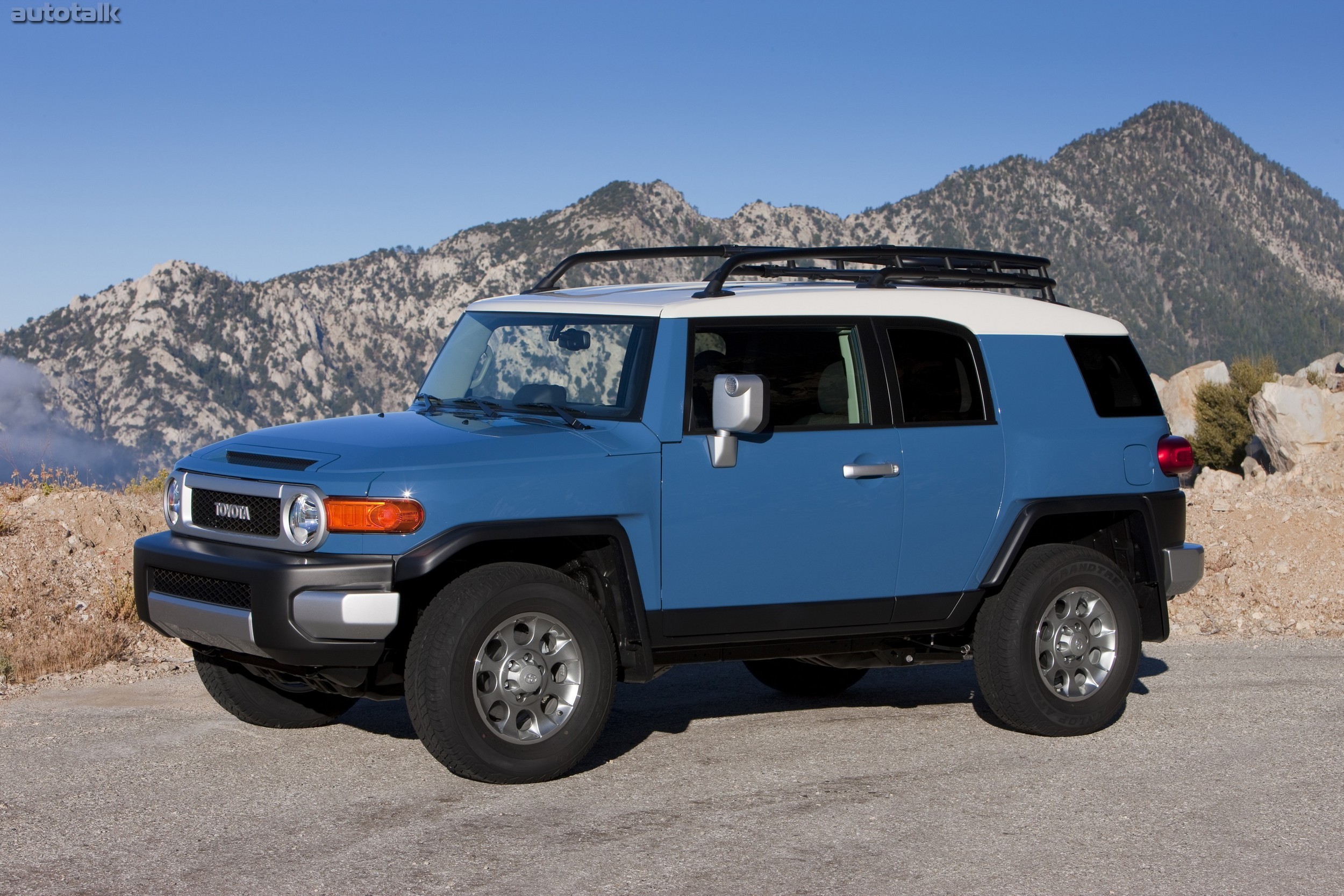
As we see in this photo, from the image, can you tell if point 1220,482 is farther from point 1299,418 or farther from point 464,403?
point 464,403

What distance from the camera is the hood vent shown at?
5.91 m

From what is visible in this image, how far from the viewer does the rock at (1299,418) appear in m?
36.5

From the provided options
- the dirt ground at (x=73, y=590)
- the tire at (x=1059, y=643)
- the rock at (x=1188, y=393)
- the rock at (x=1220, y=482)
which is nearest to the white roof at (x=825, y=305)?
the tire at (x=1059, y=643)

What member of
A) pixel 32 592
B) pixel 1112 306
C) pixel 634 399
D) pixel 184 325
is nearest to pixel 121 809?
pixel 634 399

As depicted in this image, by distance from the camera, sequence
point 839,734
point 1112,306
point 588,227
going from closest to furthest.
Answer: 1. point 839,734
2. point 1112,306
3. point 588,227

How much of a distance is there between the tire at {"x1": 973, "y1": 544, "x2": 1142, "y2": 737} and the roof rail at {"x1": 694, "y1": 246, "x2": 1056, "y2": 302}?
4.95ft

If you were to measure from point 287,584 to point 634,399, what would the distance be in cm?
173

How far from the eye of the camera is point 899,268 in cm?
749

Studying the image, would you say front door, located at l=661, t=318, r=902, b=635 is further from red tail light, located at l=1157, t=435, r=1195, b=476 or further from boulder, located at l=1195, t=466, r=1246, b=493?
boulder, located at l=1195, t=466, r=1246, b=493

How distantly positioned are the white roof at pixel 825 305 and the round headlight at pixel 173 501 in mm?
1844

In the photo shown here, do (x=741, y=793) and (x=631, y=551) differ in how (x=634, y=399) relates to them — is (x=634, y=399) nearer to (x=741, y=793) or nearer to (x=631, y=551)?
(x=631, y=551)

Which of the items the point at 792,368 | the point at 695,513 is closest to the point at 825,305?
the point at 792,368

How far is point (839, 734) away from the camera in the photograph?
720 cm

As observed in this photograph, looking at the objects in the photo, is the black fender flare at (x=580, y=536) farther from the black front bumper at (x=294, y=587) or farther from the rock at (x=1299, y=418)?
the rock at (x=1299, y=418)
